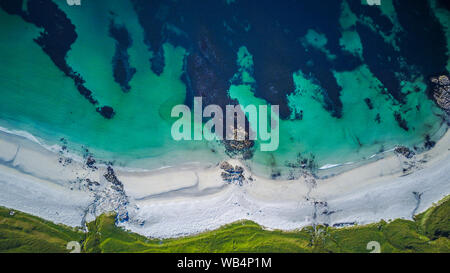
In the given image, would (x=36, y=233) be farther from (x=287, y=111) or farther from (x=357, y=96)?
(x=357, y=96)

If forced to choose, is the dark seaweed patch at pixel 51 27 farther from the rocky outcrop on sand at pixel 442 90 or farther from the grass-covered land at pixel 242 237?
the rocky outcrop on sand at pixel 442 90

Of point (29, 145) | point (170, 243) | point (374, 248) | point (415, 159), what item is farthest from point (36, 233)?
point (415, 159)

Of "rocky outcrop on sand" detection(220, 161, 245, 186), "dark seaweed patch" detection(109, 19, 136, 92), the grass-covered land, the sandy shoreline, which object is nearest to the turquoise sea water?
"dark seaweed patch" detection(109, 19, 136, 92)

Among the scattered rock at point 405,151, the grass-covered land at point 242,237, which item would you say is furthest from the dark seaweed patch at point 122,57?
the scattered rock at point 405,151

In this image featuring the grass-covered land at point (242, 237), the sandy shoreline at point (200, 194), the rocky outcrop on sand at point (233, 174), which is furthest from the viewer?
the rocky outcrop on sand at point (233, 174)

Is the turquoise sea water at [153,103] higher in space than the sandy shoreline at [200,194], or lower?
higher

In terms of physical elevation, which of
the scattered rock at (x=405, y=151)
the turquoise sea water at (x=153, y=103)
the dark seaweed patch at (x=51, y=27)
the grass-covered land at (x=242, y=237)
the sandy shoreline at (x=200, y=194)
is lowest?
the grass-covered land at (x=242, y=237)

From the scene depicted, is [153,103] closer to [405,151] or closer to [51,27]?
[51,27]
